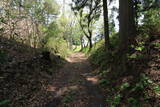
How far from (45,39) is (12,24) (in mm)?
4577

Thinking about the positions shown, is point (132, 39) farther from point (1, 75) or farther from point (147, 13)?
point (1, 75)

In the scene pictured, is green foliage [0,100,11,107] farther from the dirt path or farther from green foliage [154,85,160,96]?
green foliage [154,85,160,96]

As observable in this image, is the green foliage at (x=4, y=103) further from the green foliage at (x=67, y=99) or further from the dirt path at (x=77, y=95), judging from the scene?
the green foliage at (x=67, y=99)

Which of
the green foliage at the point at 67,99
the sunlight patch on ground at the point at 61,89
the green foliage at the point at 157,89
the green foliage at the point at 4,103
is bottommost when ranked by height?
the green foliage at the point at 67,99

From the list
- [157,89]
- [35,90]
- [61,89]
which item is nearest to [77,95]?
[61,89]

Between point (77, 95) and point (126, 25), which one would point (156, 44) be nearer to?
point (126, 25)

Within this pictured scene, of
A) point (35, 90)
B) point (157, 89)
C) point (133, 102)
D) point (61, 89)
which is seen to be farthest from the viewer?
point (61, 89)

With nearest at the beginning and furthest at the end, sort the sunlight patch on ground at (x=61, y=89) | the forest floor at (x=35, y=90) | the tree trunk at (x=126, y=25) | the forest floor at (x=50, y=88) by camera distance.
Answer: the forest floor at (x=50, y=88)
the forest floor at (x=35, y=90)
the sunlight patch on ground at (x=61, y=89)
the tree trunk at (x=126, y=25)

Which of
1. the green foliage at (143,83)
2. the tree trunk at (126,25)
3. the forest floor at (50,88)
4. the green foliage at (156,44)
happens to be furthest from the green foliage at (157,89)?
the tree trunk at (126,25)

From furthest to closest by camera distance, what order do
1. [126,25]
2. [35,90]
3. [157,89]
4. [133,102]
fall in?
[126,25] → [35,90] → [133,102] → [157,89]

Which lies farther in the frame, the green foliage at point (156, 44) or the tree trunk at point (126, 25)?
the tree trunk at point (126, 25)

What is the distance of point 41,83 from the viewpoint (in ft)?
20.4

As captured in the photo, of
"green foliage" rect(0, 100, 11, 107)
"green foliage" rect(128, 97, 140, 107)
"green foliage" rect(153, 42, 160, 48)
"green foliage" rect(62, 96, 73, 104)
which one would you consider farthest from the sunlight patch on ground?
"green foliage" rect(153, 42, 160, 48)

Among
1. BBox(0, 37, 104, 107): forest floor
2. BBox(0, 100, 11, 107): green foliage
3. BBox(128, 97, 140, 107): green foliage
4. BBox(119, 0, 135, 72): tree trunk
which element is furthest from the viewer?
BBox(119, 0, 135, 72): tree trunk
